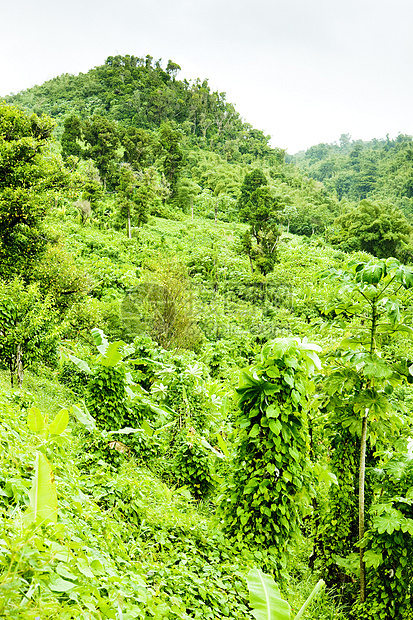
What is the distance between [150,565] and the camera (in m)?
2.18

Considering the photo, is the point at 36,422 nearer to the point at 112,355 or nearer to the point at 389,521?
the point at 112,355

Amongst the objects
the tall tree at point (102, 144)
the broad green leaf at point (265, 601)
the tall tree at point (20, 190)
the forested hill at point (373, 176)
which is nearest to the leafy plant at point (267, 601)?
the broad green leaf at point (265, 601)

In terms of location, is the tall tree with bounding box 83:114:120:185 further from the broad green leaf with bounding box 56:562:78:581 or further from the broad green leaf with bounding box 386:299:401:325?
the broad green leaf with bounding box 56:562:78:581

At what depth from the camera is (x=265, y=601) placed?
61.4 inches

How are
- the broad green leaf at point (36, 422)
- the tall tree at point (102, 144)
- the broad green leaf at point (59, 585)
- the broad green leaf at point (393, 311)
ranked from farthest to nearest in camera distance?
the tall tree at point (102, 144) < the broad green leaf at point (393, 311) < the broad green leaf at point (36, 422) < the broad green leaf at point (59, 585)

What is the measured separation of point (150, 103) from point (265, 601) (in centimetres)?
5171

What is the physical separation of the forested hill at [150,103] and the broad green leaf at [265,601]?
47831 mm

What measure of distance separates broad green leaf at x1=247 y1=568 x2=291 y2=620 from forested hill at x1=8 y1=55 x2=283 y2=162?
4783cm

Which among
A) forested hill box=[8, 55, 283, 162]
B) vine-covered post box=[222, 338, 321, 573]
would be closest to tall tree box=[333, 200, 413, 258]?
forested hill box=[8, 55, 283, 162]

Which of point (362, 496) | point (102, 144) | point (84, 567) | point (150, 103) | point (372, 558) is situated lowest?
point (372, 558)

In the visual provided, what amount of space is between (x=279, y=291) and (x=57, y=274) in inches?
442

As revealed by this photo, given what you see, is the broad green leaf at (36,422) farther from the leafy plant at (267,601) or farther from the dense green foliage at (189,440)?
the leafy plant at (267,601)

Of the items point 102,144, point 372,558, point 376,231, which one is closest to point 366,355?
point 372,558

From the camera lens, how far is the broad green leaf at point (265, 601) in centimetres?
149
